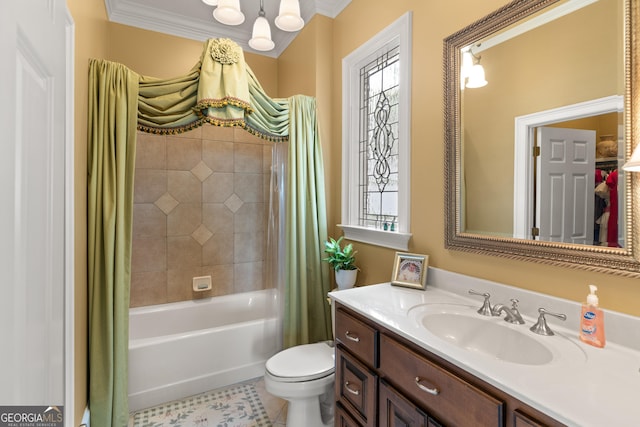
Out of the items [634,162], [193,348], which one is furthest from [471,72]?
[193,348]

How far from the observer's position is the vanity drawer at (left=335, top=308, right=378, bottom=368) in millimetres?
1214

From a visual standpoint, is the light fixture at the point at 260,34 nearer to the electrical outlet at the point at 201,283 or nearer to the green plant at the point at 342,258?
the green plant at the point at 342,258

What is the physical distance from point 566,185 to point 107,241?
7.08 ft

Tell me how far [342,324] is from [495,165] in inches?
39.0

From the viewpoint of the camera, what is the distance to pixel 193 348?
2.19m

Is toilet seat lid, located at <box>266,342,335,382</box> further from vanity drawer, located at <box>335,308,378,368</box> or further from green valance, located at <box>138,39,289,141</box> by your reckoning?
green valance, located at <box>138,39,289,141</box>

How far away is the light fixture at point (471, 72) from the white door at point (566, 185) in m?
0.37

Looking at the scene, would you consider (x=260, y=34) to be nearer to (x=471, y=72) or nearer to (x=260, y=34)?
(x=260, y=34)

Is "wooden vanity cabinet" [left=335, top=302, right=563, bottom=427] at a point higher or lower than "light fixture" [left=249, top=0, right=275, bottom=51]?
lower

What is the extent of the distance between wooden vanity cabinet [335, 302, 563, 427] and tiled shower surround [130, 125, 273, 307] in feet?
5.92

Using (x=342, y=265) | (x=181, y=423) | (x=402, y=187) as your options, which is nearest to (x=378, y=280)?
(x=342, y=265)

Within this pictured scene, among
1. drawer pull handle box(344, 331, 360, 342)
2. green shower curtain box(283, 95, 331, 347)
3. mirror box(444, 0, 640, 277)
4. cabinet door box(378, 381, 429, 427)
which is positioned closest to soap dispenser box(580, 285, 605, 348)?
mirror box(444, 0, 640, 277)

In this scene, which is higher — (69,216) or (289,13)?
(289,13)

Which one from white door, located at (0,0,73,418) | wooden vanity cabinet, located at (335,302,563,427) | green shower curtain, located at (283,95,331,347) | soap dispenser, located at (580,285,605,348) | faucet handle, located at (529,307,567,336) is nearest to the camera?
white door, located at (0,0,73,418)
